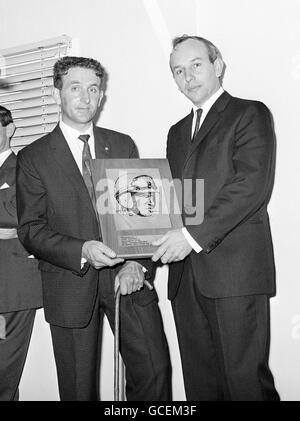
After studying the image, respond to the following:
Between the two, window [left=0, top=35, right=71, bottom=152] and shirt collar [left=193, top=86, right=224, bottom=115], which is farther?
window [left=0, top=35, right=71, bottom=152]

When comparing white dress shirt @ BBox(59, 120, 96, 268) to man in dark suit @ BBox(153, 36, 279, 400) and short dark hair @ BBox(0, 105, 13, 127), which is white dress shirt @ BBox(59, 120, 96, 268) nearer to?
man in dark suit @ BBox(153, 36, 279, 400)

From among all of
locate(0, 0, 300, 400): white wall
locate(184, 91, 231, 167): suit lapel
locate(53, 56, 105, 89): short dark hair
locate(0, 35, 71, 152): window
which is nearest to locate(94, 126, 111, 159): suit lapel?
locate(53, 56, 105, 89): short dark hair

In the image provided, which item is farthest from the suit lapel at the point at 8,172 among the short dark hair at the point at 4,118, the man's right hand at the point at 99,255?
the man's right hand at the point at 99,255

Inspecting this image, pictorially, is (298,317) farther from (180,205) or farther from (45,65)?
(45,65)

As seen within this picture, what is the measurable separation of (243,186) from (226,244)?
0.76ft

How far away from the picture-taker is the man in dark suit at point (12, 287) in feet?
9.11

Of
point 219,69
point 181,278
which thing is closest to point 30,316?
point 181,278

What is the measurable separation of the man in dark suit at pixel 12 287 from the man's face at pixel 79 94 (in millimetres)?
663

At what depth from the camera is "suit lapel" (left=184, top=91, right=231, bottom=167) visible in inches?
85.8

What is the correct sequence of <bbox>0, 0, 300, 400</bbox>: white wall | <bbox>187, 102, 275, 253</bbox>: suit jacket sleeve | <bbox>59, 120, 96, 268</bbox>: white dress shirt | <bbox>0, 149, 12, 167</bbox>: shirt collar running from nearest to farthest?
<bbox>187, 102, 275, 253</bbox>: suit jacket sleeve → <bbox>59, 120, 96, 268</bbox>: white dress shirt → <bbox>0, 0, 300, 400</bbox>: white wall → <bbox>0, 149, 12, 167</bbox>: shirt collar

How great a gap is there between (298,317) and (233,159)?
0.93 meters

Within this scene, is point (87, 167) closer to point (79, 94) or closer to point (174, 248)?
point (79, 94)

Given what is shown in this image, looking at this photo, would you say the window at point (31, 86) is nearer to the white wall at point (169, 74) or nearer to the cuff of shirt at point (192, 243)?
the white wall at point (169, 74)

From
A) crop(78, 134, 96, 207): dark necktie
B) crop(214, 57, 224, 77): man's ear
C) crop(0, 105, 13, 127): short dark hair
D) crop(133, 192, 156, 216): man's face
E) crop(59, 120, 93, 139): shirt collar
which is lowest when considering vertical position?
crop(133, 192, 156, 216): man's face
